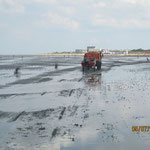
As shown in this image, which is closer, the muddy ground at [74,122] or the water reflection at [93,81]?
the muddy ground at [74,122]

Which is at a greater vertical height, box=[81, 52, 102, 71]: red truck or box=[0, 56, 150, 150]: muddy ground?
box=[81, 52, 102, 71]: red truck

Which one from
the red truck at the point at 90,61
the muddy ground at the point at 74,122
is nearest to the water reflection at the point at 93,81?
the muddy ground at the point at 74,122

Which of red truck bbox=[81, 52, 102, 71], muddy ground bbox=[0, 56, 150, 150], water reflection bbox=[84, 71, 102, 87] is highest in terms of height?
red truck bbox=[81, 52, 102, 71]

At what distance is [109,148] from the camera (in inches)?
275

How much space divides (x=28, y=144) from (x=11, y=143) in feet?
1.67

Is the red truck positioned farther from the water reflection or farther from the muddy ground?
the muddy ground

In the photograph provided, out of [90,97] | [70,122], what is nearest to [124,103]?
[90,97]
